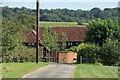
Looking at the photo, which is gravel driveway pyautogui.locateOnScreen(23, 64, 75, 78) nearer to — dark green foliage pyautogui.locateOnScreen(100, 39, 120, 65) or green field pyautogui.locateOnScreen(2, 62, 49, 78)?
green field pyautogui.locateOnScreen(2, 62, 49, 78)

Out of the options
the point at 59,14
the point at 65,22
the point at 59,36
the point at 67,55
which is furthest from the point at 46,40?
the point at 59,14

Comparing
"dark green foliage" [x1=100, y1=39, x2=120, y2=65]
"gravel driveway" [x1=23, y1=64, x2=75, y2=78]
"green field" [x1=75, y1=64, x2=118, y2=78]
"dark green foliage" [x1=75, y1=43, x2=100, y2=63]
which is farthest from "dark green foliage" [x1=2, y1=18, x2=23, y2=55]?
"dark green foliage" [x1=75, y1=43, x2=100, y2=63]

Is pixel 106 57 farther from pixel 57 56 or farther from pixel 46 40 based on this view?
pixel 46 40

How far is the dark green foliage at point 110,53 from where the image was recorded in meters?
46.1

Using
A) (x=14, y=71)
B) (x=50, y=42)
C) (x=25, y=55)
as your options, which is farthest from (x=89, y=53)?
(x=14, y=71)

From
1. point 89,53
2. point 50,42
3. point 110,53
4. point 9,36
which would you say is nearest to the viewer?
point 9,36

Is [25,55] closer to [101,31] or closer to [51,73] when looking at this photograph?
[101,31]

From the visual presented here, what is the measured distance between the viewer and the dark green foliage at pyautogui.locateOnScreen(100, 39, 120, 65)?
151ft

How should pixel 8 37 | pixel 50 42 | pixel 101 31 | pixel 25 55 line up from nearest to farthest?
pixel 8 37 < pixel 25 55 < pixel 101 31 < pixel 50 42

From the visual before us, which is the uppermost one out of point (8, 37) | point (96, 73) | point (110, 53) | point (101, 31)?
point (101, 31)

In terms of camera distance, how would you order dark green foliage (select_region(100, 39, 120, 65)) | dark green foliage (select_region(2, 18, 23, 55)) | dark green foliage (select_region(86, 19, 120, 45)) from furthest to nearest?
dark green foliage (select_region(86, 19, 120, 45)) < dark green foliage (select_region(100, 39, 120, 65)) < dark green foliage (select_region(2, 18, 23, 55))

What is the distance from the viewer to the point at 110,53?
46.8 m

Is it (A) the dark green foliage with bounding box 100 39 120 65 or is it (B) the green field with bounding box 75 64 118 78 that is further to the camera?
(A) the dark green foliage with bounding box 100 39 120 65

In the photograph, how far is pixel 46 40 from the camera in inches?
2687
